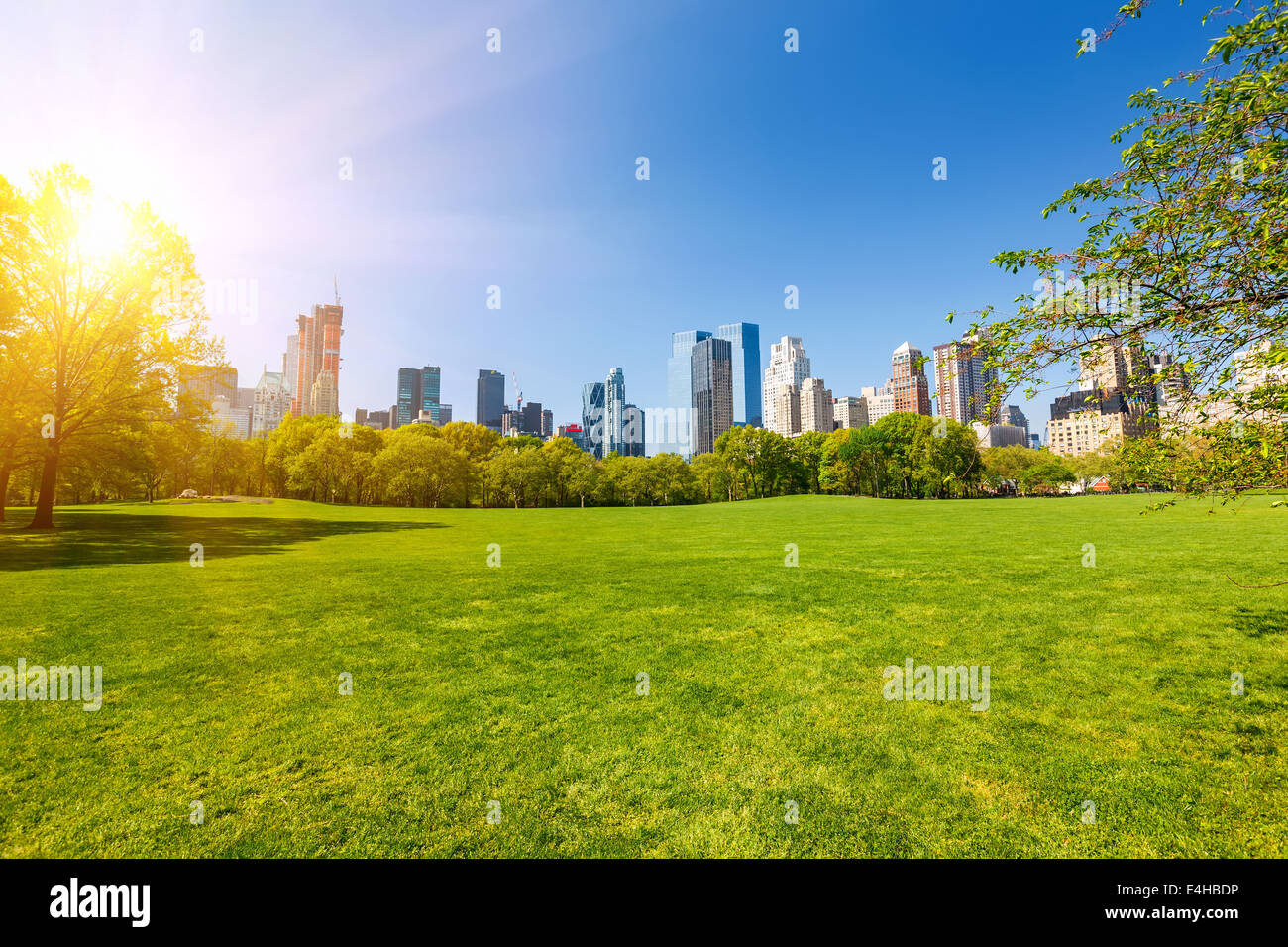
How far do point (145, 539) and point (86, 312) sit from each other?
10.7m

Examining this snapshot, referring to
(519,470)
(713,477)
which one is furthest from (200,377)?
(713,477)

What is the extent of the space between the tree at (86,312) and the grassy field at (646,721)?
49.2 ft

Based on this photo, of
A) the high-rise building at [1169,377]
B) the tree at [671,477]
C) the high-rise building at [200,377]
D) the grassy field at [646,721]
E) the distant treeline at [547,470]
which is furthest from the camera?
the tree at [671,477]

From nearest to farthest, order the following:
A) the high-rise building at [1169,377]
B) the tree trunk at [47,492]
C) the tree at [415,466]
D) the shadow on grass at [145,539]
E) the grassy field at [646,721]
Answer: the grassy field at [646,721] → the high-rise building at [1169,377] → the shadow on grass at [145,539] → the tree trunk at [47,492] → the tree at [415,466]

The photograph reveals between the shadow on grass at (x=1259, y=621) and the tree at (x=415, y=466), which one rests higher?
the tree at (x=415, y=466)

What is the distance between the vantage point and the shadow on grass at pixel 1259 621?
30.1 ft

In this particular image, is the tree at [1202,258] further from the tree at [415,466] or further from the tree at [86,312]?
the tree at [415,466]

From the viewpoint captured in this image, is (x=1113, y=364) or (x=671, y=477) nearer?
(x=1113, y=364)

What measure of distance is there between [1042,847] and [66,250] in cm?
3748

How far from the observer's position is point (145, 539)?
2398cm

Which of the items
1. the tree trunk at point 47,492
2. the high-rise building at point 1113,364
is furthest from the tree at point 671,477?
the high-rise building at point 1113,364

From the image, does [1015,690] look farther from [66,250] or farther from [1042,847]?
[66,250]

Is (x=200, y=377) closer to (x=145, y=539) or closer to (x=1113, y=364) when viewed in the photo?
(x=145, y=539)

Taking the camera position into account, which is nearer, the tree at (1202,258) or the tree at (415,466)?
the tree at (1202,258)
